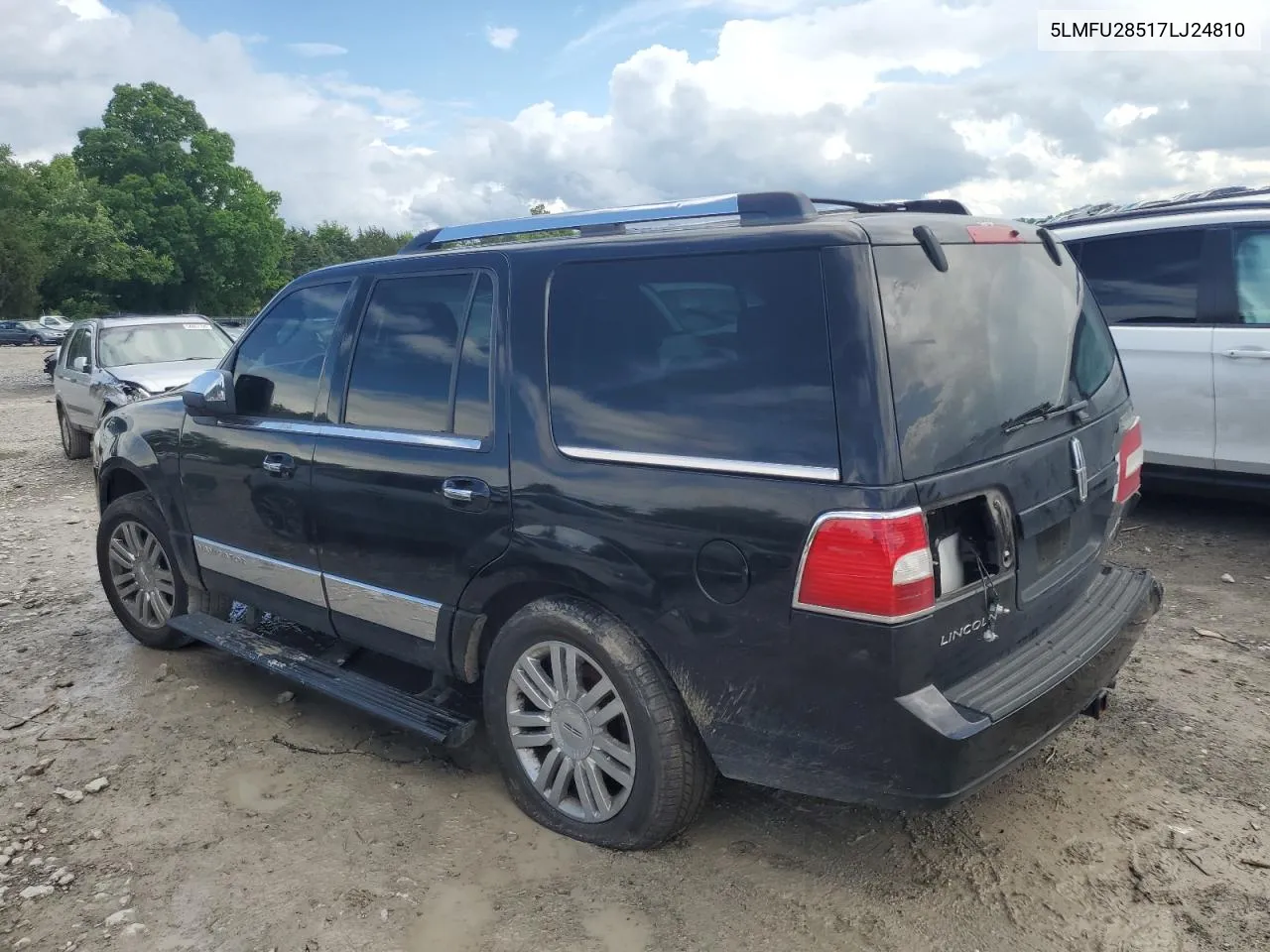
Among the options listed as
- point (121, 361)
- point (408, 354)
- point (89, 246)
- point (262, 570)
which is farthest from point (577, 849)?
point (89, 246)

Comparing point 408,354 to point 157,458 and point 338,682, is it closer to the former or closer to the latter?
point 338,682

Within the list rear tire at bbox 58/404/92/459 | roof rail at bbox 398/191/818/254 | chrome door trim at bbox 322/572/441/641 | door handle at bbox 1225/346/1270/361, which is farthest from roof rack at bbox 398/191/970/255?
rear tire at bbox 58/404/92/459

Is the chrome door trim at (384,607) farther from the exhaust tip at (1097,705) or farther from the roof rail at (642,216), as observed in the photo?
the exhaust tip at (1097,705)

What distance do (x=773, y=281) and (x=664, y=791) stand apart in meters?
1.47

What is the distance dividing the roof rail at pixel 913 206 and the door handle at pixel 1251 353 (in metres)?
3.31

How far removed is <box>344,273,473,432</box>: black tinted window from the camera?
135 inches

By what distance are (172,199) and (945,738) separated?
5122 cm

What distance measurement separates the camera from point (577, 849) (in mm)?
3127

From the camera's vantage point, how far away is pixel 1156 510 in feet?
21.6

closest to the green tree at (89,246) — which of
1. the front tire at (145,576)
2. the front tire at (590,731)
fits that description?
the front tire at (145,576)

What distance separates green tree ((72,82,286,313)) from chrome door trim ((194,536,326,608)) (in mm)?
45295

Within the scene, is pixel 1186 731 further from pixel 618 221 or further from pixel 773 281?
pixel 618 221

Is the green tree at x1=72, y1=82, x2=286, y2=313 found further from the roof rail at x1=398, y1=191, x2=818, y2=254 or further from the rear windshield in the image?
the rear windshield

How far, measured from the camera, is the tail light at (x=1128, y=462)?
3.38m
